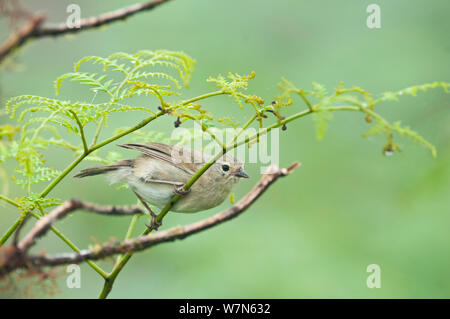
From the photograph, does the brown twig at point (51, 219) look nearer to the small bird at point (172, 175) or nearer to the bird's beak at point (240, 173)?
the small bird at point (172, 175)

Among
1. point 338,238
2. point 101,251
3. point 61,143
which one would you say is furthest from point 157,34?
point 101,251

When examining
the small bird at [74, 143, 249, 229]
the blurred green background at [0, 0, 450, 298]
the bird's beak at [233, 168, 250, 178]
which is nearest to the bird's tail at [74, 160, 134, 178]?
the small bird at [74, 143, 249, 229]

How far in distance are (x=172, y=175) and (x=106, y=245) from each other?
2.54m

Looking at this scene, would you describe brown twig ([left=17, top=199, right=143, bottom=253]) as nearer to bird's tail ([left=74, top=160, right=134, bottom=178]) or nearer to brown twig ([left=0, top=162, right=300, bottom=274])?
brown twig ([left=0, top=162, right=300, bottom=274])

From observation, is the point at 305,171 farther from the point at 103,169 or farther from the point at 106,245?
the point at 106,245

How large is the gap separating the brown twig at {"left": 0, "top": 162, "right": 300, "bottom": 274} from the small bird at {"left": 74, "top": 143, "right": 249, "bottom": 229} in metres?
2.13

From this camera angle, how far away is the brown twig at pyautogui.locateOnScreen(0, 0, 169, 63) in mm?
871

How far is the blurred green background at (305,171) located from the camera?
422cm

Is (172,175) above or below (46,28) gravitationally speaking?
above

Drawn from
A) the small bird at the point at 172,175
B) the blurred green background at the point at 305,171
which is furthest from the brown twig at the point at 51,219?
the blurred green background at the point at 305,171

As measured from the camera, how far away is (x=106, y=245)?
1.15m

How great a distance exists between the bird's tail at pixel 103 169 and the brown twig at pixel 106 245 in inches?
83.7

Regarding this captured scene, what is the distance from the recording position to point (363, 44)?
5.85m

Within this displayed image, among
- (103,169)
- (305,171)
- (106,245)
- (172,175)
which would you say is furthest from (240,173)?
(106,245)
